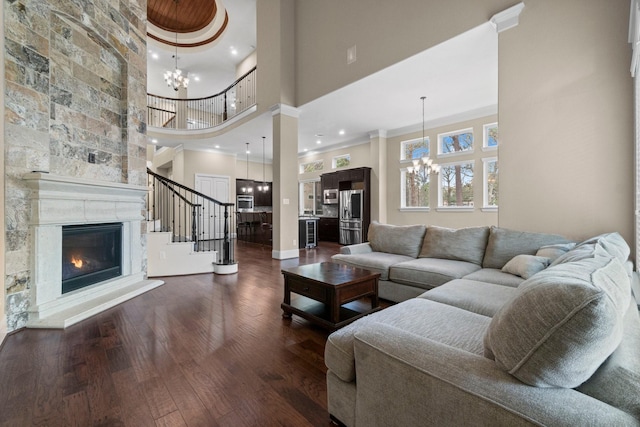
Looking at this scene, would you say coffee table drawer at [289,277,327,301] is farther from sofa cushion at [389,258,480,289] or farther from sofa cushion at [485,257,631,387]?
sofa cushion at [485,257,631,387]

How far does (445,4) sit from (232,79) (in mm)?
8543

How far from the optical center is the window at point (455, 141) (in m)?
6.95

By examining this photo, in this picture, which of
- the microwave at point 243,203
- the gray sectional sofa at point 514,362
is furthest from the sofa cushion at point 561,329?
the microwave at point 243,203

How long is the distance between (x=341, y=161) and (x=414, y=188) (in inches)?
116

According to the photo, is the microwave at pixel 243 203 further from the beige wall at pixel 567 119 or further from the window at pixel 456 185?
the beige wall at pixel 567 119

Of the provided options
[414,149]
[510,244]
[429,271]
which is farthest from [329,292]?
[414,149]

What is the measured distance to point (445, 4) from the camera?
4.02m

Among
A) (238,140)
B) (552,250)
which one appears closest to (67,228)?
(552,250)

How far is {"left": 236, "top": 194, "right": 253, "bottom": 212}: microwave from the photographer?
11.2 meters

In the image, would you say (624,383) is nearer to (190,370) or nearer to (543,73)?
(190,370)

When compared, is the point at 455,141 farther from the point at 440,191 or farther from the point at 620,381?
the point at 620,381

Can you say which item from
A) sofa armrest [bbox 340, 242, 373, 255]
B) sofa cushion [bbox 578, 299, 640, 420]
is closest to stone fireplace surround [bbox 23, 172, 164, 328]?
sofa armrest [bbox 340, 242, 373, 255]

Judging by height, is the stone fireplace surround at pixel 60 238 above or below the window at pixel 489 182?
below

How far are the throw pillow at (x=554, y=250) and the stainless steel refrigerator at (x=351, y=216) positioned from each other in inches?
224
